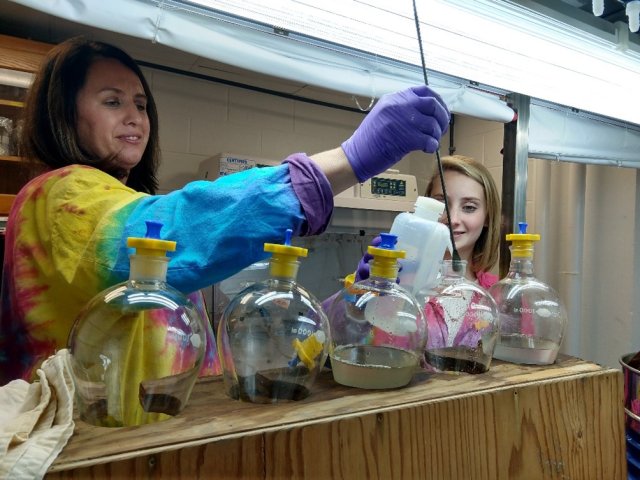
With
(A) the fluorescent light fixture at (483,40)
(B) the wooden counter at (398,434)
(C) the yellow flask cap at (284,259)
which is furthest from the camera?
(A) the fluorescent light fixture at (483,40)

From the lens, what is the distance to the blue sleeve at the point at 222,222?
63cm

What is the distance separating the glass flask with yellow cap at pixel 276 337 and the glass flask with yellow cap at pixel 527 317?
0.34m

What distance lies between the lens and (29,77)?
2.18 meters

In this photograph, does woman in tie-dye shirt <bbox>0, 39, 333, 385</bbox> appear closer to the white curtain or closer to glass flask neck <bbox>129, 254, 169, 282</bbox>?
glass flask neck <bbox>129, 254, 169, 282</bbox>

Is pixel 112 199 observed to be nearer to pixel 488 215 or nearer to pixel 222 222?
pixel 222 222

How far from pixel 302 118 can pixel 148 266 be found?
291cm

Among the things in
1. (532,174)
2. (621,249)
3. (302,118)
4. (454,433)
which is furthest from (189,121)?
(454,433)

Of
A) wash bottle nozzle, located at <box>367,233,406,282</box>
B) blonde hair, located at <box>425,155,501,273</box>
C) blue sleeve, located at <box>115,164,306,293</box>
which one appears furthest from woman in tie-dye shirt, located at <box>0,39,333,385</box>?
blonde hair, located at <box>425,155,501,273</box>

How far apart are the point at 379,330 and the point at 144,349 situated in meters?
0.28

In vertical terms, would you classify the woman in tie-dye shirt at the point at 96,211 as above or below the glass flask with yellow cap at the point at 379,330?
above

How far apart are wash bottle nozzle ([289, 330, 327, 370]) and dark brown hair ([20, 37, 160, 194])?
69cm

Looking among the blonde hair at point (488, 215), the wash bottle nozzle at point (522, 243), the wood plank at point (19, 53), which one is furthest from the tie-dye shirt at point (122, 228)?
the wood plank at point (19, 53)

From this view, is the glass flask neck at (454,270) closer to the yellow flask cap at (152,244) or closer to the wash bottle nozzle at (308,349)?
the wash bottle nozzle at (308,349)

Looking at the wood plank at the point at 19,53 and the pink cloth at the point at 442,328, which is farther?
the wood plank at the point at 19,53
